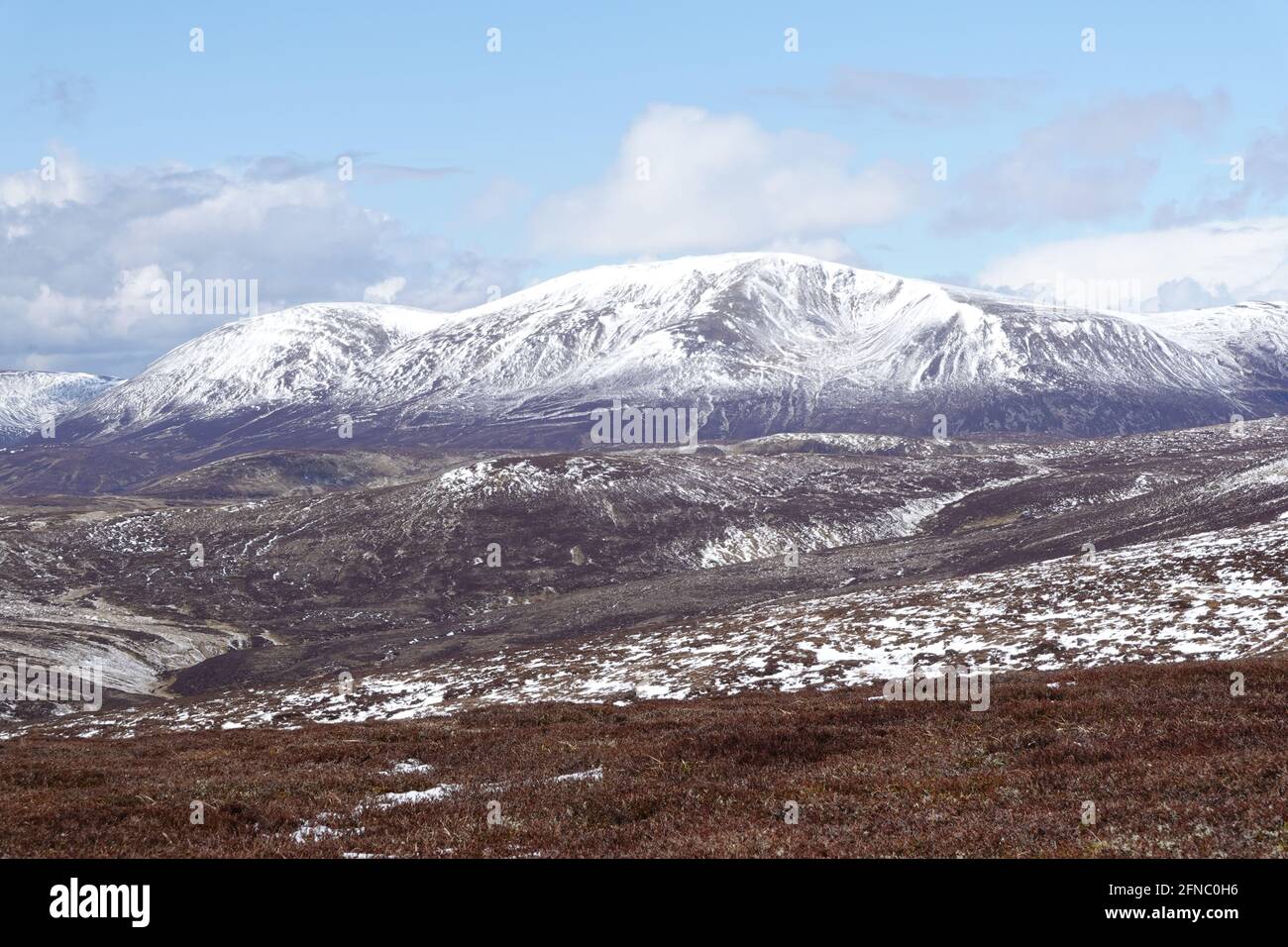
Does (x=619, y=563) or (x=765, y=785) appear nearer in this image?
(x=765, y=785)

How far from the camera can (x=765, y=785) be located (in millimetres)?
19688

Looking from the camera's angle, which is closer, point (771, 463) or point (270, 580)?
point (270, 580)

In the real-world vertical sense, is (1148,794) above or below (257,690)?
above

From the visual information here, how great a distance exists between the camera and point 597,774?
21953mm

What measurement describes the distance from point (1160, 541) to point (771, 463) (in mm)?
101187

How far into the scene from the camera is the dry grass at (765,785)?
14.1 metres

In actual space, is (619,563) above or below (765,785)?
below

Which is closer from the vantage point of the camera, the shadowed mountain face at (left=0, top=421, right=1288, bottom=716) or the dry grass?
the dry grass

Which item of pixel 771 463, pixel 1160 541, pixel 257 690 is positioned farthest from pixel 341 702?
pixel 771 463

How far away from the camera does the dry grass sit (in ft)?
46.2

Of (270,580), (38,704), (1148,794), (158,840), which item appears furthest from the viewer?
(270,580)

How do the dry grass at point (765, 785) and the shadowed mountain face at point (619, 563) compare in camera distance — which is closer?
Answer: the dry grass at point (765, 785)
